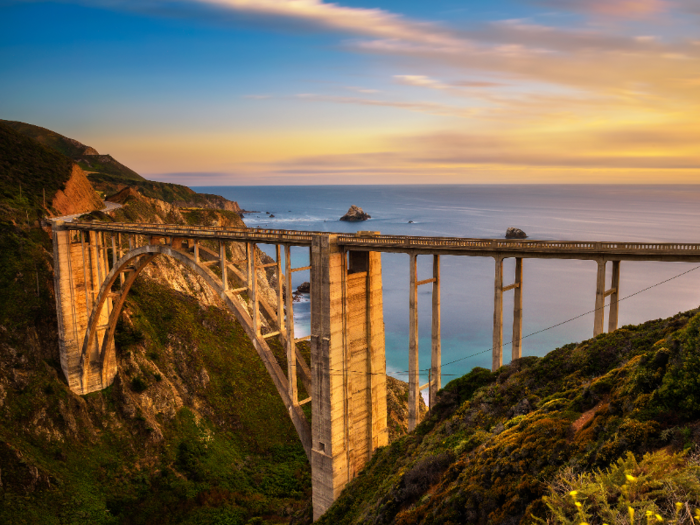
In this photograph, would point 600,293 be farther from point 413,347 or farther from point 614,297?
point 413,347

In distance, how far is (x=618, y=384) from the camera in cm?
1375

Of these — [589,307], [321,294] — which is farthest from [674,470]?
[589,307]

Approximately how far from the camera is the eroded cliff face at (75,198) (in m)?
53.6

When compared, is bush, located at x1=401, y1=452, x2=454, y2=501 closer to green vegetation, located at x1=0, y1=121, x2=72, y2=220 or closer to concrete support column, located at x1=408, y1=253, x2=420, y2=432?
concrete support column, located at x1=408, y1=253, x2=420, y2=432

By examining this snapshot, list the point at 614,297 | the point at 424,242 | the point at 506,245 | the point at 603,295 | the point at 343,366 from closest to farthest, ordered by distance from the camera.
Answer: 1. the point at 603,295
2. the point at 614,297
3. the point at 506,245
4. the point at 424,242
5. the point at 343,366

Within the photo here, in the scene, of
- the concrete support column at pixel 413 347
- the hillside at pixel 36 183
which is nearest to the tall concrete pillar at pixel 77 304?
the hillside at pixel 36 183

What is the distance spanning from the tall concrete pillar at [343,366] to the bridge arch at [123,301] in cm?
196

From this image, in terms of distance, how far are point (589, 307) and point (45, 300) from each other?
229 feet

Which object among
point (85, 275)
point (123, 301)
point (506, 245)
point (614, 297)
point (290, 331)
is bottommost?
point (123, 301)

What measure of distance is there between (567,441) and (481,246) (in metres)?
9.38

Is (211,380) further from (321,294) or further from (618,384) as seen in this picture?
(618,384)

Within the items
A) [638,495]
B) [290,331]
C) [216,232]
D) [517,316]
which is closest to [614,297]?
[517,316]

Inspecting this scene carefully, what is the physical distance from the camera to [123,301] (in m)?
36.7

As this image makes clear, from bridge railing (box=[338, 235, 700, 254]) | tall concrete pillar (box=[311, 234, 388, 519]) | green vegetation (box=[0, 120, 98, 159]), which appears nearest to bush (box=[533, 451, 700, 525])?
bridge railing (box=[338, 235, 700, 254])
